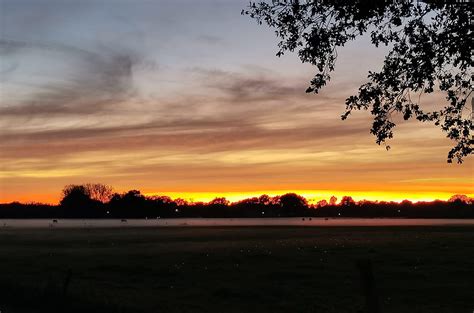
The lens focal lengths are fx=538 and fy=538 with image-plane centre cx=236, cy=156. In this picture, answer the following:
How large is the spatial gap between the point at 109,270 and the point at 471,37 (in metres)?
30.1

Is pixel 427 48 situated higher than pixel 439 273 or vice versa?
pixel 427 48

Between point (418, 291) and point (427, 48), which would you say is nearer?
point (427, 48)

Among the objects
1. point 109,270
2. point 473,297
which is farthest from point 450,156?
point 109,270

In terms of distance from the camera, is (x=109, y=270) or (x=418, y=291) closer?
(x=418, y=291)

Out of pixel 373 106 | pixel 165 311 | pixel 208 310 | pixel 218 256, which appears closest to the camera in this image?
pixel 373 106

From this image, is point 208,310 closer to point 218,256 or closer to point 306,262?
point 306,262

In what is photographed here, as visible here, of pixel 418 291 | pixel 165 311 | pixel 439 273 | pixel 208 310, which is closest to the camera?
pixel 165 311

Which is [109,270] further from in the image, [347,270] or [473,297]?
[473,297]

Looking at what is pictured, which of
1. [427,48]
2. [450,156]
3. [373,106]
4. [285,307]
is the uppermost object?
[427,48]

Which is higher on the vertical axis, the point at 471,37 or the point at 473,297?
the point at 471,37

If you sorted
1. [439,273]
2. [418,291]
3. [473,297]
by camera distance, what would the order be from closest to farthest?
1. [473,297]
2. [418,291]
3. [439,273]

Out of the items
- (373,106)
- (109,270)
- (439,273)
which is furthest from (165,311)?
(439,273)

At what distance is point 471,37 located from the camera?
11.5 m

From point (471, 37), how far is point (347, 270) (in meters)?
25.9
